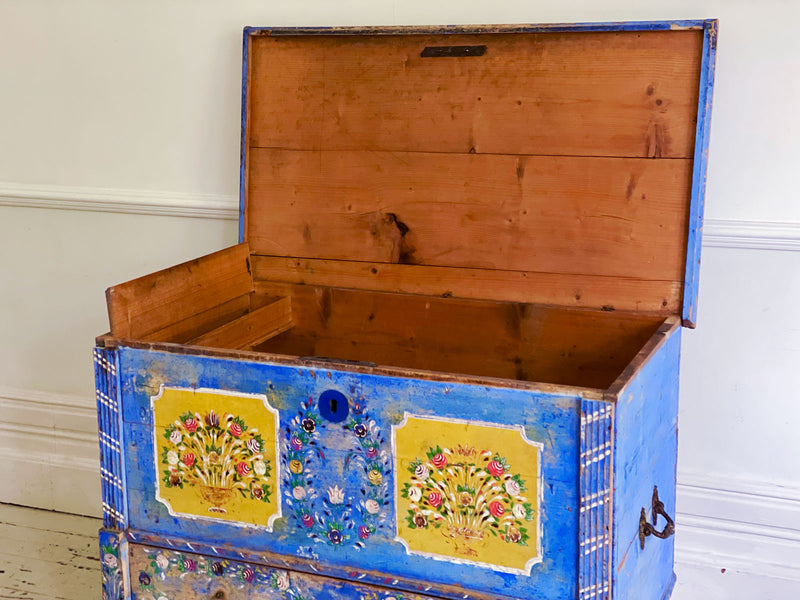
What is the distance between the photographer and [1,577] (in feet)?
7.36

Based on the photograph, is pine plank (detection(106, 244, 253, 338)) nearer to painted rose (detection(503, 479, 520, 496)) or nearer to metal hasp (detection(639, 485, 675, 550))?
painted rose (detection(503, 479, 520, 496))

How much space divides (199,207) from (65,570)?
95 centimetres

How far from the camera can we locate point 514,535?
141 cm

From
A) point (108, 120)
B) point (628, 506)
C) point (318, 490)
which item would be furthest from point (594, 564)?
point (108, 120)

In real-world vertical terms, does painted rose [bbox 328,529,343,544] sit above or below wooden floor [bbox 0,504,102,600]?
above

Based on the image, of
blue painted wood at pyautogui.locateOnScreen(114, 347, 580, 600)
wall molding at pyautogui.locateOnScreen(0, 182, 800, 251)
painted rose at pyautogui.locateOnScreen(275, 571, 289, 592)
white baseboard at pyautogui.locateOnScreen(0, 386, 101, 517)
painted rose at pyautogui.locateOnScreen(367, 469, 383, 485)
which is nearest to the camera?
blue painted wood at pyautogui.locateOnScreen(114, 347, 580, 600)

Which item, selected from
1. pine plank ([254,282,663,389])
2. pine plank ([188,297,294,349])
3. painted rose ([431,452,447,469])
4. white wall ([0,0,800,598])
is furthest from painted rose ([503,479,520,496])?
white wall ([0,0,800,598])

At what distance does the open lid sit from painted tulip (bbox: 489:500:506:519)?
0.61 metres

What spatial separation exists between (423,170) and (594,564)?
0.94 m

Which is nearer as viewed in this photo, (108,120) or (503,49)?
(503,49)

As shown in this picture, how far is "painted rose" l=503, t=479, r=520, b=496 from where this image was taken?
1395 mm

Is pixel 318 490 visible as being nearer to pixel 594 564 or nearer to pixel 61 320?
pixel 594 564

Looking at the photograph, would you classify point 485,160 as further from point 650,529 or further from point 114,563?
point 114,563

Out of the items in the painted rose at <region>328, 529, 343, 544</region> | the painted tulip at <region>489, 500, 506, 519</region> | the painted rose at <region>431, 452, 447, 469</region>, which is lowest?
the painted rose at <region>328, 529, 343, 544</region>
